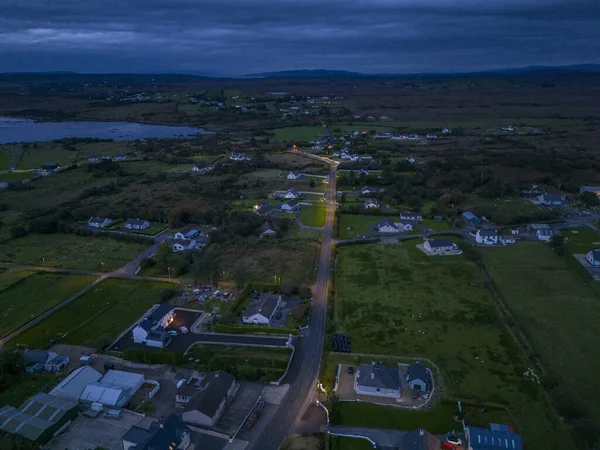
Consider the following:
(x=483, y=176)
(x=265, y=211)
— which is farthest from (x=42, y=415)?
(x=483, y=176)

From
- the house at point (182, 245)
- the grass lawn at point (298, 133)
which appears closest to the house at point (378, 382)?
the house at point (182, 245)

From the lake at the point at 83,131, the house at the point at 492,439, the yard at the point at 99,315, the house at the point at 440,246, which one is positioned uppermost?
the lake at the point at 83,131

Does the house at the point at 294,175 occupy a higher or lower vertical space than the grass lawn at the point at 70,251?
higher

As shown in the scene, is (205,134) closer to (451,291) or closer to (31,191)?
(31,191)

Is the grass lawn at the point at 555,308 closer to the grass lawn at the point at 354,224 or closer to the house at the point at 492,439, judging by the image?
the house at the point at 492,439

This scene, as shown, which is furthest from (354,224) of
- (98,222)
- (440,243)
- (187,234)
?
(98,222)

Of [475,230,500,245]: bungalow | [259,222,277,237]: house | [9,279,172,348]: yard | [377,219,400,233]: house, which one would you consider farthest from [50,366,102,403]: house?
[475,230,500,245]: bungalow

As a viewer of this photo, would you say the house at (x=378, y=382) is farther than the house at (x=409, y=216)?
No
